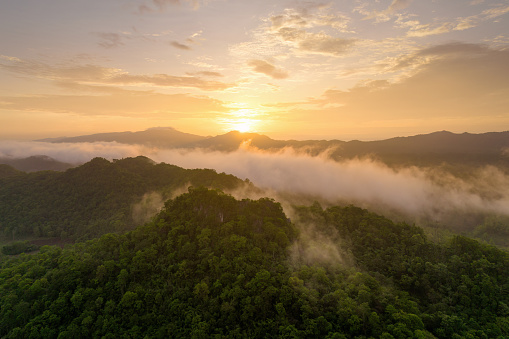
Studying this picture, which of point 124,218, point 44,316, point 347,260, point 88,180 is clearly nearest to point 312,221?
point 347,260

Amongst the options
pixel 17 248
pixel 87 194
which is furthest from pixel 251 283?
pixel 87 194

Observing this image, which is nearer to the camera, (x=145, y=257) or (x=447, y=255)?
(x=145, y=257)

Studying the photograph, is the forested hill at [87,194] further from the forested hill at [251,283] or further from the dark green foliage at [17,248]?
the forested hill at [251,283]

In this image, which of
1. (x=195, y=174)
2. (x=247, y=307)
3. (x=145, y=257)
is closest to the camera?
(x=247, y=307)

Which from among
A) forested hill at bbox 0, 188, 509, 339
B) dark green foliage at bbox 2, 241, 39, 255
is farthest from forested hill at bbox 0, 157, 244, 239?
forested hill at bbox 0, 188, 509, 339

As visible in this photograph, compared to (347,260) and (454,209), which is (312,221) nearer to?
(347,260)
